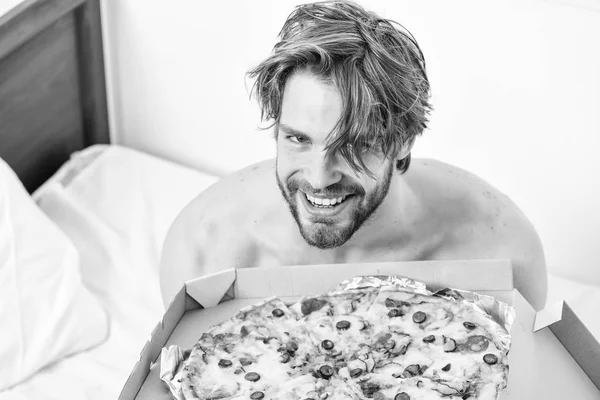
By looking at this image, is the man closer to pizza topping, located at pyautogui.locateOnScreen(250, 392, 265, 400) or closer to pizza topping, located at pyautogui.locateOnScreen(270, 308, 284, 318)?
pizza topping, located at pyautogui.locateOnScreen(270, 308, 284, 318)

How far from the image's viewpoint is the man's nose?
111 cm

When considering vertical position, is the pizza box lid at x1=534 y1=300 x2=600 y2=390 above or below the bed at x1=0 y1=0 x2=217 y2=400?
above

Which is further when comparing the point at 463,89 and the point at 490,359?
the point at 463,89

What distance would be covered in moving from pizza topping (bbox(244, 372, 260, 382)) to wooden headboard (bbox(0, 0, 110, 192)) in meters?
0.92

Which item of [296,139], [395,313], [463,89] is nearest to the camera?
[395,313]

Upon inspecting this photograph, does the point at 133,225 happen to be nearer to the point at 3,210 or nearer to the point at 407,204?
the point at 3,210

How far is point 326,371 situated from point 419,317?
0.13m

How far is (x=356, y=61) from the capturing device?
1120mm

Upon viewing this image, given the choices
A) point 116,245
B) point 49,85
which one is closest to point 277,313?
point 116,245

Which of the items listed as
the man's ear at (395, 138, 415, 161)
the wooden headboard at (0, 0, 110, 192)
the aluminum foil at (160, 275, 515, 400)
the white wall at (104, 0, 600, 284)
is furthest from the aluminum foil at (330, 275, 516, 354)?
the wooden headboard at (0, 0, 110, 192)

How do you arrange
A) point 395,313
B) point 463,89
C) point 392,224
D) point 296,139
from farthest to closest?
point 463,89
point 392,224
point 296,139
point 395,313

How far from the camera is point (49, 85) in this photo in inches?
73.4

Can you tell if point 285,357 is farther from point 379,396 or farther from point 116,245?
point 116,245

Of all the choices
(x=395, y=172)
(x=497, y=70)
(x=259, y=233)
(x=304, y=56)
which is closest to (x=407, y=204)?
A: (x=395, y=172)
